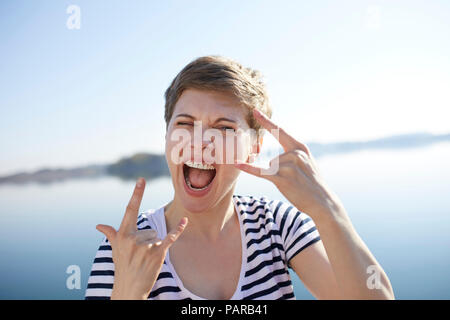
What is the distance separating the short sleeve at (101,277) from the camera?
70.4 inches

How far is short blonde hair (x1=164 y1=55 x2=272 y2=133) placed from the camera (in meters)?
2.09

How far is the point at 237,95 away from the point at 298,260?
1080 mm

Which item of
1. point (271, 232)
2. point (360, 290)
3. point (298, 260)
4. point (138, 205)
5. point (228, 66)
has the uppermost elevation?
point (228, 66)

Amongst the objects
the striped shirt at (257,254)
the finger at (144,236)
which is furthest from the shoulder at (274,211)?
the finger at (144,236)

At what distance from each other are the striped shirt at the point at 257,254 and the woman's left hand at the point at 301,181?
1.48 ft

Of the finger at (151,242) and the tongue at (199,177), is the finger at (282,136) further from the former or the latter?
the finger at (151,242)

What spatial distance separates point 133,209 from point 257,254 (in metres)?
0.85

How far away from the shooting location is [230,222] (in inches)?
90.8

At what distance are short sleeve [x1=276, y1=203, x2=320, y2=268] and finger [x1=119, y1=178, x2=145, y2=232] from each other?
0.98m

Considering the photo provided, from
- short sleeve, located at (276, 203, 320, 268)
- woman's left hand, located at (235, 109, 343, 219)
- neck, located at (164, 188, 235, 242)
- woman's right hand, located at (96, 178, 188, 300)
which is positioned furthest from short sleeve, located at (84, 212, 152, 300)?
short sleeve, located at (276, 203, 320, 268)

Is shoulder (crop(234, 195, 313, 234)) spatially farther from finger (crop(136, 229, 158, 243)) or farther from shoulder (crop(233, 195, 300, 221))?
finger (crop(136, 229, 158, 243))
